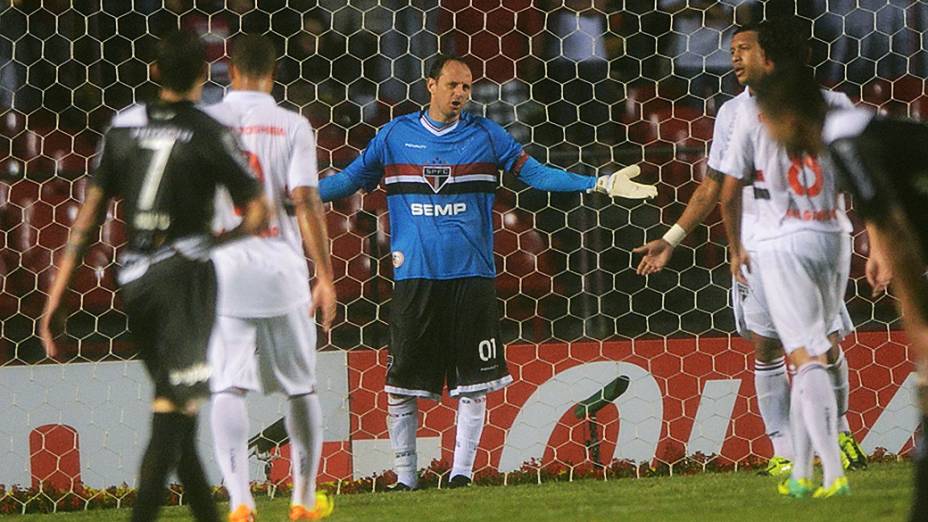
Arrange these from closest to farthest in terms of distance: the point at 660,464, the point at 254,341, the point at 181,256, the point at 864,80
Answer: the point at 181,256 → the point at 254,341 → the point at 660,464 → the point at 864,80

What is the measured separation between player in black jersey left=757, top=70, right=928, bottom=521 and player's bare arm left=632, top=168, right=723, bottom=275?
7.54ft

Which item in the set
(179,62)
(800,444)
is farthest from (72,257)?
(800,444)

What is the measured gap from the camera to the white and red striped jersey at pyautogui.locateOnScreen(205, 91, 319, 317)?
5.16 metres

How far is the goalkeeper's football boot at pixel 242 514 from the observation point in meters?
4.94

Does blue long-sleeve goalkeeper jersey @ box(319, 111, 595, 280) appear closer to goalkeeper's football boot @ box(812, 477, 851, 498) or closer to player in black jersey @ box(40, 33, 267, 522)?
goalkeeper's football boot @ box(812, 477, 851, 498)

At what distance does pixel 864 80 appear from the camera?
26.0 ft

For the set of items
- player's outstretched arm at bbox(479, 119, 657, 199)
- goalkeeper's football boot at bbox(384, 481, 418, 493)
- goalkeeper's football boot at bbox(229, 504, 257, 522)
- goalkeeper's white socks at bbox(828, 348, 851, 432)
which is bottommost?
goalkeeper's football boot at bbox(384, 481, 418, 493)

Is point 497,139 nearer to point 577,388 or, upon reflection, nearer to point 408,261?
point 408,261

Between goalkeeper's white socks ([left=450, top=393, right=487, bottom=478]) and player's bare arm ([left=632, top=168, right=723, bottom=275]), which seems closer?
player's bare arm ([left=632, top=168, right=723, bottom=275])

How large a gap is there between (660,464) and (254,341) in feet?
8.76

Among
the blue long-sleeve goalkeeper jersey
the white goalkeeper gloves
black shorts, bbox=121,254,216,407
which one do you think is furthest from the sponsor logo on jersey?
black shorts, bbox=121,254,216,407

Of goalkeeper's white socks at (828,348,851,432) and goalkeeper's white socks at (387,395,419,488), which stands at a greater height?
goalkeeper's white socks at (828,348,851,432)

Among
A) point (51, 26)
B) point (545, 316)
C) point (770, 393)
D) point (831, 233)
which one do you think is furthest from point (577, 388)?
point (51, 26)

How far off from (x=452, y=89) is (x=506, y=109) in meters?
1.04
